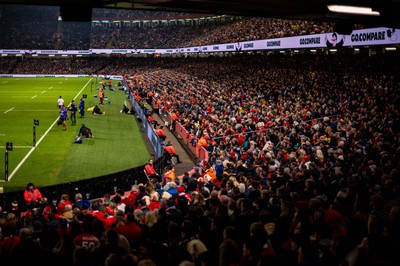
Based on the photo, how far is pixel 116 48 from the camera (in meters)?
105

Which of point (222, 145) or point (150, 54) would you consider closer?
point (222, 145)

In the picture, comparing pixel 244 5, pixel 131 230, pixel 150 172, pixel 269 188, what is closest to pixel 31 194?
pixel 150 172

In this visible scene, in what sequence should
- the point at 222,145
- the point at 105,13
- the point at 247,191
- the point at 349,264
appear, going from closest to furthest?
the point at 349,264 → the point at 247,191 → the point at 222,145 → the point at 105,13

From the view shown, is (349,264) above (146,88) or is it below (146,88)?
above

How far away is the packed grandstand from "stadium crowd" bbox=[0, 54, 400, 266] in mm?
31

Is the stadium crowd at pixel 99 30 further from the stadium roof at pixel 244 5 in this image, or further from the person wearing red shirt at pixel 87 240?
the person wearing red shirt at pixel 87 240

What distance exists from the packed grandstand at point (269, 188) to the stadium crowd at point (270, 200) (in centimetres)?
3

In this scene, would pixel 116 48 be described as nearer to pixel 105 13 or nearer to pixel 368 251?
pixel 105 13

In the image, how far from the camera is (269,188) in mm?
11492

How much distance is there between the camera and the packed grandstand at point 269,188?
6406 mm

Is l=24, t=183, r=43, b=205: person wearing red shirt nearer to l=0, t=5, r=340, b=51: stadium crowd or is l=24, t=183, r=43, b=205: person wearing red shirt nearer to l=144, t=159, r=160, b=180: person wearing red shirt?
l=144, t=159, r=160, b=180: person wearing red shirt

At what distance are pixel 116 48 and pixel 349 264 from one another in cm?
10437

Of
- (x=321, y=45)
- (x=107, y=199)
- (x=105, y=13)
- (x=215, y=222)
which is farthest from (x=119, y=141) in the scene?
(x=105, y=13)


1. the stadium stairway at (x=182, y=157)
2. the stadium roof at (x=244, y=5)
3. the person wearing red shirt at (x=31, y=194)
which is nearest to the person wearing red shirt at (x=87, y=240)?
the stadium roof at (x=244, y=5)
